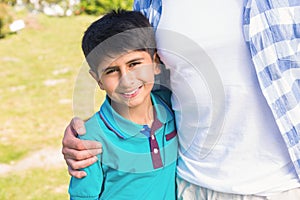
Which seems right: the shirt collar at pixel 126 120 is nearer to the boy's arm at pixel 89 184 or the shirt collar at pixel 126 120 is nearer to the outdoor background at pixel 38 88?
the boy's arm at pixel 89 184

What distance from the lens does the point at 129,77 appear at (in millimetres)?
1899

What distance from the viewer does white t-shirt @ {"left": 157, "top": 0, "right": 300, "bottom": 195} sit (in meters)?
1.69

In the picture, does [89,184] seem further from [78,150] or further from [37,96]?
[37,96]

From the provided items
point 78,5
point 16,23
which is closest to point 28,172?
point 16,23

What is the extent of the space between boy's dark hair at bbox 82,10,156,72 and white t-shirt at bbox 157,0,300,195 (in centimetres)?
6

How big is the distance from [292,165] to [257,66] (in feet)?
1.06

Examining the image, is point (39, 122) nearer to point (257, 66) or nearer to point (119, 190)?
point (119, 190)

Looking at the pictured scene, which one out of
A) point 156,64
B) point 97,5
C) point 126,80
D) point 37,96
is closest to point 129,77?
point 126,80

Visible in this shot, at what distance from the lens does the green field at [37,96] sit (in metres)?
4.83

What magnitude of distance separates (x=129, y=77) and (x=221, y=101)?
338 millimetres

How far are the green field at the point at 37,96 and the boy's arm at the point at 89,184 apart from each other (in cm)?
36

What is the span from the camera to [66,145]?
6.45ft

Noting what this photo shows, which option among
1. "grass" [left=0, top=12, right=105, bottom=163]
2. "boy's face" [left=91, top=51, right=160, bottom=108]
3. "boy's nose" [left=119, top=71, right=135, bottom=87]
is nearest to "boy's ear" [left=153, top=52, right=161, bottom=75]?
"boy's face" [left=91, top=51, right=160, bottom=108]

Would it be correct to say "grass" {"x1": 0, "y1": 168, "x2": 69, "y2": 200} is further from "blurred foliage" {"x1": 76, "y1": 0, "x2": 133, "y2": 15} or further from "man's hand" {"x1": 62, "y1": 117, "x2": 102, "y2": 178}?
"blurred foliage" {"x1": 76, "y1": 0, "x2": 133, "y2": 15}
